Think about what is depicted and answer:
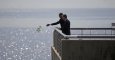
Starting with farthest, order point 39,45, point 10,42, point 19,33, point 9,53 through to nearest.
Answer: point 19,33 < point 10,42 < point 39,45 < point 9,53

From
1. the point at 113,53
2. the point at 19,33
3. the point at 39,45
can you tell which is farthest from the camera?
the point at 19,33

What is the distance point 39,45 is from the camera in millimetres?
143375

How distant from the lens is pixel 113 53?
2058cm

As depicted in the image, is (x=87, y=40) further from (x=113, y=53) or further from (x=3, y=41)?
(x=3, y=41)

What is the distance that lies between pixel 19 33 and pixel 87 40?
165076 millimetres

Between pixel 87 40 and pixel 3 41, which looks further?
pixel 3 41

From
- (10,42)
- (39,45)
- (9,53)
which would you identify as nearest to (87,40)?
(9,53)

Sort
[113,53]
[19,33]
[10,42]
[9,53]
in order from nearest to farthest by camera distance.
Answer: [113,53]
[9,53]
[10,42]
[19,33]

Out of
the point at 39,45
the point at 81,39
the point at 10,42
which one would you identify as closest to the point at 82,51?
the point at 81,39

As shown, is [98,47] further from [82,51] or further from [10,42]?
[10,42]

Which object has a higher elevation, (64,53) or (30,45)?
(64,53)

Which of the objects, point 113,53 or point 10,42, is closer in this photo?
point 113,53

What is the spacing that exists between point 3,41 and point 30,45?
12045 millimetres

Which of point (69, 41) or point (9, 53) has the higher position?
point (69, 41)
